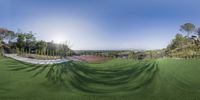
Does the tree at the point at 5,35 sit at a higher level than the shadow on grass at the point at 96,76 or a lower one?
higher

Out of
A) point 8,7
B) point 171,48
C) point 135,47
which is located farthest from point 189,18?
point 8,7

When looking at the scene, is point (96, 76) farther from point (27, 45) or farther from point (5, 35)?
point (5, 35)

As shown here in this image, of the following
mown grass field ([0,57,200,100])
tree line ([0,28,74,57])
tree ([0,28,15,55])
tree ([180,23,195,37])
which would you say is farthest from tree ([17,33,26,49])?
tree ([180,23,195,37])

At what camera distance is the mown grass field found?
16.5ft

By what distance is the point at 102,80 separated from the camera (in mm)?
5285

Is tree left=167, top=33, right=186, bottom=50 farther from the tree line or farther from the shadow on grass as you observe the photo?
the tree line

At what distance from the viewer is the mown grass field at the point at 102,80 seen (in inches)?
198

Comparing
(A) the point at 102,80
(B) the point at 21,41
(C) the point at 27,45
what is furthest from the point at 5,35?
(A) the point at 102,80

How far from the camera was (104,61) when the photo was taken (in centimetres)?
548

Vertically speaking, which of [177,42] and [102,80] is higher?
[177,42]

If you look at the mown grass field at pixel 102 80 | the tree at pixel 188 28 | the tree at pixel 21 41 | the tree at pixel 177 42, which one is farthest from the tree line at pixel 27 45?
the tree at pixel 188 28

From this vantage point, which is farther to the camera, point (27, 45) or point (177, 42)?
point (177, 42)

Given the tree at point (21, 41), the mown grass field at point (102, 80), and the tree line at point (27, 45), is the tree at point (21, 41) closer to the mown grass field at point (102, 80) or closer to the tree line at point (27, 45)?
the tree line at point (27, 45)

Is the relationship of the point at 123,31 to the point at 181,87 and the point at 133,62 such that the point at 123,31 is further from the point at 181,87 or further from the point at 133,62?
the point at 181,87
